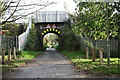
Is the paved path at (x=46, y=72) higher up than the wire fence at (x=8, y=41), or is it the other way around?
the wire fence at (x=8, y=41)

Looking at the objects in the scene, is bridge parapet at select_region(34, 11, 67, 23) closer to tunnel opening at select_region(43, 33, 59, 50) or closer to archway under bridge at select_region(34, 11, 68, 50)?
archway under bridge at select_region(34, 11, 68, 50)

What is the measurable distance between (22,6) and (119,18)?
203 inches

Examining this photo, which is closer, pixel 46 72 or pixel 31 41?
pixel 46 72

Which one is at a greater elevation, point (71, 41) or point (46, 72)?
point (71, 41)

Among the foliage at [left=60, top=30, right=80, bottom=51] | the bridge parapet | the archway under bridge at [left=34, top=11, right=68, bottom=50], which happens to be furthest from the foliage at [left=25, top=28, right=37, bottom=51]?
the foliage at [left=60, top=30, right=80, bottom=51]

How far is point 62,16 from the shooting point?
87.6 feet

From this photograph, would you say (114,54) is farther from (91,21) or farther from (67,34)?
(67,34)

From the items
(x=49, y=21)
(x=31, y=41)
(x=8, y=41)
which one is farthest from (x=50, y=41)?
(x=8, y=41)

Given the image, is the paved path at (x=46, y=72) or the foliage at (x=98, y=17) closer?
the paved path at (x=46, y=72)

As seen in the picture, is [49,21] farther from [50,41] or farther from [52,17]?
[50,41]

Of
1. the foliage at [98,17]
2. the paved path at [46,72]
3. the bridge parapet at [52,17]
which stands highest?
the bridge parapet at [52,17]

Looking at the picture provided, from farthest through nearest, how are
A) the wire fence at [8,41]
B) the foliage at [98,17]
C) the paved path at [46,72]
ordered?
the wire fence at [8,41] < the foliage at [98,17] < the paved path at [46,72]

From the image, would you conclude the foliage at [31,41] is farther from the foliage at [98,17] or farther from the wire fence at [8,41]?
the foliage at [98,17]

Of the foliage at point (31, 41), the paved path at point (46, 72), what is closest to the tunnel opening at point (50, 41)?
the foliage at point (31, 41)
